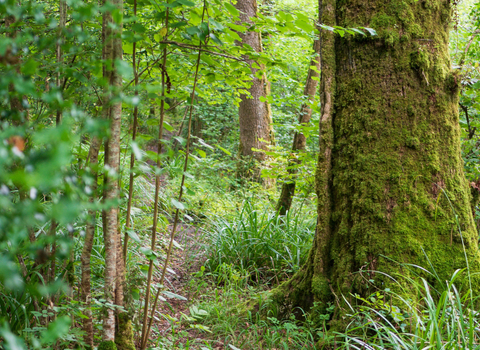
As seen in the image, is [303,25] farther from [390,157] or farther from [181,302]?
[181,302]

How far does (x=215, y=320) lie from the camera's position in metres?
3.02

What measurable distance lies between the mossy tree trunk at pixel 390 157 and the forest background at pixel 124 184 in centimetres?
25

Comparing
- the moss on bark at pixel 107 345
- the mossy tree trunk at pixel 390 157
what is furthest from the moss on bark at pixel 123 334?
the mossy tree trunk at pixel 390 157

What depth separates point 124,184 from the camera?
2969 mm

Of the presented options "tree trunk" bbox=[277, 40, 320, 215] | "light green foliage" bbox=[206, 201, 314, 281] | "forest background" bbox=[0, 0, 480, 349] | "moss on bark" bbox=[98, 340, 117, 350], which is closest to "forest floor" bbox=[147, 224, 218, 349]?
"forest background" bbox=[0, 0, 480, 349]

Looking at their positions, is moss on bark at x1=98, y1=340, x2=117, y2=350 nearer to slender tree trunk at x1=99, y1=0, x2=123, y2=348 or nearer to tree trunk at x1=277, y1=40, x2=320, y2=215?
slender tree trunk at x1=99, y1=0, x2=123, y2=348

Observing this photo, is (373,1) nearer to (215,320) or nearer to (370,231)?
(370,231)

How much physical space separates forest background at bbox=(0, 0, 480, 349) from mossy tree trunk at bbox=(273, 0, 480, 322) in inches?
9.7

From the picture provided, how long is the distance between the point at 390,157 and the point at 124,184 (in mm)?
2102

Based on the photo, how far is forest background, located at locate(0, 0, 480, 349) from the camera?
770 millimetres

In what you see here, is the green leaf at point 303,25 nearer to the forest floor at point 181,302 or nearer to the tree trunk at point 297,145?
the forest floor at point 181,302

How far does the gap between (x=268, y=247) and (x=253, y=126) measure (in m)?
4.50

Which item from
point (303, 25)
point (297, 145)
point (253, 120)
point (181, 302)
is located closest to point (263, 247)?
point (181, 302)

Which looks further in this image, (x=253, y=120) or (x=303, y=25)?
(x=253, y=120)
